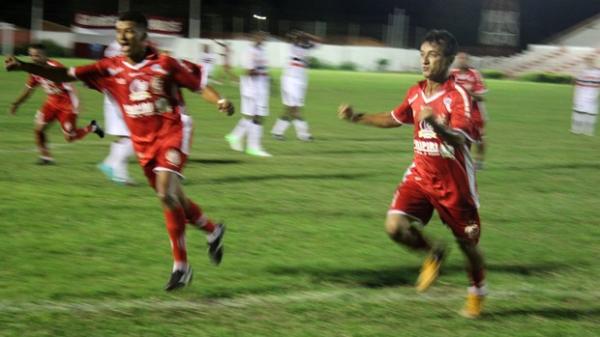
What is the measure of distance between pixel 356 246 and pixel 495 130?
14.7 metres

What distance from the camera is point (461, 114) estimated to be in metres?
5.31

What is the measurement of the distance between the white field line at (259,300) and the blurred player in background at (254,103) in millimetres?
8320

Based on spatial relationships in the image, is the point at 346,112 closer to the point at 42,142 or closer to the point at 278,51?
the point at 42,142

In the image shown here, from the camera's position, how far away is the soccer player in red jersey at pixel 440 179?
547 centimetres

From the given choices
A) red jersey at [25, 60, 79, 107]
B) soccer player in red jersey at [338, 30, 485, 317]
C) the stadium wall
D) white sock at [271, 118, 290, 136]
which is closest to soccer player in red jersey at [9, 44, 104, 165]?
red jersey at [25, 60, 79, 107]

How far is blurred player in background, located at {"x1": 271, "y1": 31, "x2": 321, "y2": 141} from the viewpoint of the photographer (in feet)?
56.2

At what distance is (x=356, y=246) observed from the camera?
7.85m

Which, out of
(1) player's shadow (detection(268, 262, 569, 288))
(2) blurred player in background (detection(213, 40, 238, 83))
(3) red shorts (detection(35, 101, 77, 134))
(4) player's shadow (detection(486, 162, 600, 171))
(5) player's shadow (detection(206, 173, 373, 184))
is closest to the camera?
(1) player's shadow (detection(268, 262, 569, 288))

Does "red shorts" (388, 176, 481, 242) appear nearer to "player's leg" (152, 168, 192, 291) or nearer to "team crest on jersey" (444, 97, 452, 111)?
"team crest on jersey" (444, 97, 452, 111)

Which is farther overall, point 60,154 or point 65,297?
point 60,154

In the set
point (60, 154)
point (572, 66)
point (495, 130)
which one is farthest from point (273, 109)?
point (572, 66)

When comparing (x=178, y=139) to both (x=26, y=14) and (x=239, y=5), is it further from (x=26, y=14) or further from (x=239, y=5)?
(x=239, y=5)

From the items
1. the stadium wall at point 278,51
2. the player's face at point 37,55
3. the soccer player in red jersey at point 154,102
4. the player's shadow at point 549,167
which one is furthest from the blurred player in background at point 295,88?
the stadium wall at point 278,51

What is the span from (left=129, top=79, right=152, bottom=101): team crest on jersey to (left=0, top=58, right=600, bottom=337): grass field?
135cm
